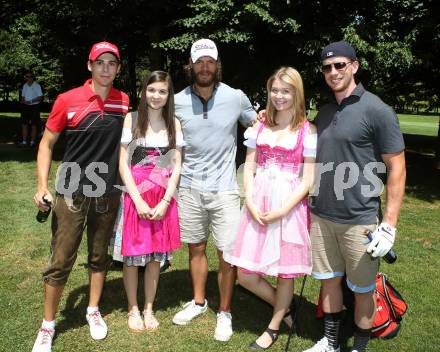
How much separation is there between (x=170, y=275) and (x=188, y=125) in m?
2.03

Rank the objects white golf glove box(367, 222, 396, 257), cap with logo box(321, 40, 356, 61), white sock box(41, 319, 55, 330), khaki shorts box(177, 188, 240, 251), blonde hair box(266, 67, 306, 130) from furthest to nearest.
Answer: khaki shorts box(177, 188, 240, 251) < white sock box(41, 319, 55, 330) < blonde hair box(266, 67, 306, 130) < cap with logo box(321, 40, 356, 61) < white golf glove box(367, 222, 396, 257)

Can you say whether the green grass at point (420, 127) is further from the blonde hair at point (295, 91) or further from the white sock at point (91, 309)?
the white sock at point (91, 309)

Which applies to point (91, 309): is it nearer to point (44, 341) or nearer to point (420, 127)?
point (44, 341)

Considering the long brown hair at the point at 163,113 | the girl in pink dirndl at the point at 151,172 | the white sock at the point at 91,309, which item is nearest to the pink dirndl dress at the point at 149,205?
the girl in pink dirndl at the point at 151,172

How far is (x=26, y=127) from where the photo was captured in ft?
43.9

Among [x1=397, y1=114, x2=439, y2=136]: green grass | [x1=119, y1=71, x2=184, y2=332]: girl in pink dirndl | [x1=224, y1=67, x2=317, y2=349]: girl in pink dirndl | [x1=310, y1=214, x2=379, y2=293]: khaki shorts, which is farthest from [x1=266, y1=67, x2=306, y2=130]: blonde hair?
[x1=397, y1=114, x2=439, y2=136]: green grass

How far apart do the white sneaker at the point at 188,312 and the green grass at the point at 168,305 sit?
63mm

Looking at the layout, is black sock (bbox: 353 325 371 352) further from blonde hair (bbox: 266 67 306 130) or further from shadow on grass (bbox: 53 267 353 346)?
blonde hair (bbox: 266 67 306 130)

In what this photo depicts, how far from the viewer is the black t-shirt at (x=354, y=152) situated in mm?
2988

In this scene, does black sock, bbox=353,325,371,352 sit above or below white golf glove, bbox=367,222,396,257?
below

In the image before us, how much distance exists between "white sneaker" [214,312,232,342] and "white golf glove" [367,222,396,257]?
4.76 feet

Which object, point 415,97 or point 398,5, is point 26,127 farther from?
point 415,97

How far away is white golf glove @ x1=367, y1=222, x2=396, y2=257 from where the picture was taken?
2975mm

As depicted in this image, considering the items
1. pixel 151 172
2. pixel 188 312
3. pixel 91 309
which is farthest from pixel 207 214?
pixel 91 309
